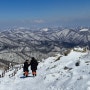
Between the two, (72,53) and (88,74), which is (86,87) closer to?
(88,74)

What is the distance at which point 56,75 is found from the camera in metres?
28.7

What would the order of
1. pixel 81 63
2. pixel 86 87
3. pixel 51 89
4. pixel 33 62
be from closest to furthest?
pixel 86 87, pixel 51 89, pixel 81 63, pixel 33 62

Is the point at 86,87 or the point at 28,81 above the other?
the point at 86,87

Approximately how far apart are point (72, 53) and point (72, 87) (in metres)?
31.8

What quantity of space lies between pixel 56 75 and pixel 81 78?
629 centimetres

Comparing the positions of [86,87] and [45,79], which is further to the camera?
[45,79]

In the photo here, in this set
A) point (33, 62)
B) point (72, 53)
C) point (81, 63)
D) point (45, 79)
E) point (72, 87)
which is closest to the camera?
point (72, 87)

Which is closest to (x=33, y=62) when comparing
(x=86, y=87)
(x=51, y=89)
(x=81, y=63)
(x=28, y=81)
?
(x=28, y=81)

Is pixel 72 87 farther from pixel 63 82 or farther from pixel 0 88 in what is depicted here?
pixel 0 88

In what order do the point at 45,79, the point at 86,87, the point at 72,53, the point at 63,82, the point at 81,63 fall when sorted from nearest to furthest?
1. the point at 86,87
2. the point at 63,82
3. the point at 45,79
4. the point at 81,63
5. the point at 72,53

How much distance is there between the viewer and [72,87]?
69.2ft

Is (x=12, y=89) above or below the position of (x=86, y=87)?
below

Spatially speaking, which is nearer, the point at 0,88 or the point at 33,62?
the point at 0,88

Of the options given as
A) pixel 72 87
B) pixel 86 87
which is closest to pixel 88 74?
pixel 72 87
